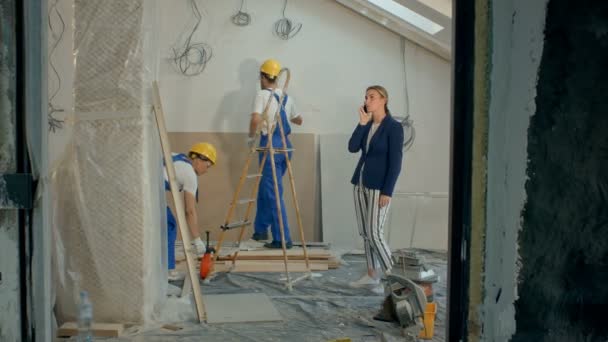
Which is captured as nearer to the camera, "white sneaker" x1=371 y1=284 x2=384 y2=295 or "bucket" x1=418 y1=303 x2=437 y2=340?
"bucket" x1=418 y1=303 x2=437 y2=340

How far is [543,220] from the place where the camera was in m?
1.33

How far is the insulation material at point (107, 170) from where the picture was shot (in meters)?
3.03

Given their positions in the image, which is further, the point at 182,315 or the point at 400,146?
the point at 400,146

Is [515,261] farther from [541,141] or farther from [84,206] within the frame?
[84,206]

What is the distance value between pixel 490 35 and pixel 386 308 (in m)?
2.27

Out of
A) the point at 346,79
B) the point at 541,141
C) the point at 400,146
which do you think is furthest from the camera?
the point at 346,79

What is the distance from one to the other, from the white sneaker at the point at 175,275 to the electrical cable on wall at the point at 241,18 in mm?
3017

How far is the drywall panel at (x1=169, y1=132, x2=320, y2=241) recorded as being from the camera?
6121 mm

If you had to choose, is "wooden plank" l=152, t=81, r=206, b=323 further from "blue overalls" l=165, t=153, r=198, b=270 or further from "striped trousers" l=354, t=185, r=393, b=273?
"striped trousers" l=354, t=185, r=393, b=273

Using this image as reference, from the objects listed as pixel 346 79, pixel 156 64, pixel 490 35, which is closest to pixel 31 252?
pixel 490 35

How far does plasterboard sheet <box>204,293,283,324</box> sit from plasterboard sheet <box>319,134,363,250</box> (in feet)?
7.52

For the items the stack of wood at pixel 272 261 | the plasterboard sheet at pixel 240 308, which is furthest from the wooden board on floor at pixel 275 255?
the plasterboard sheet at pixel 240 308

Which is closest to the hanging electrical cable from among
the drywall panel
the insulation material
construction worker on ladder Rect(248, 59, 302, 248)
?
the drywall panel

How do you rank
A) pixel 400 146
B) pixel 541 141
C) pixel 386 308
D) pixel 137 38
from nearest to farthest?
pixel 541 141 < pixel 137 38 < pixel 386 308 < pixel 400 146
